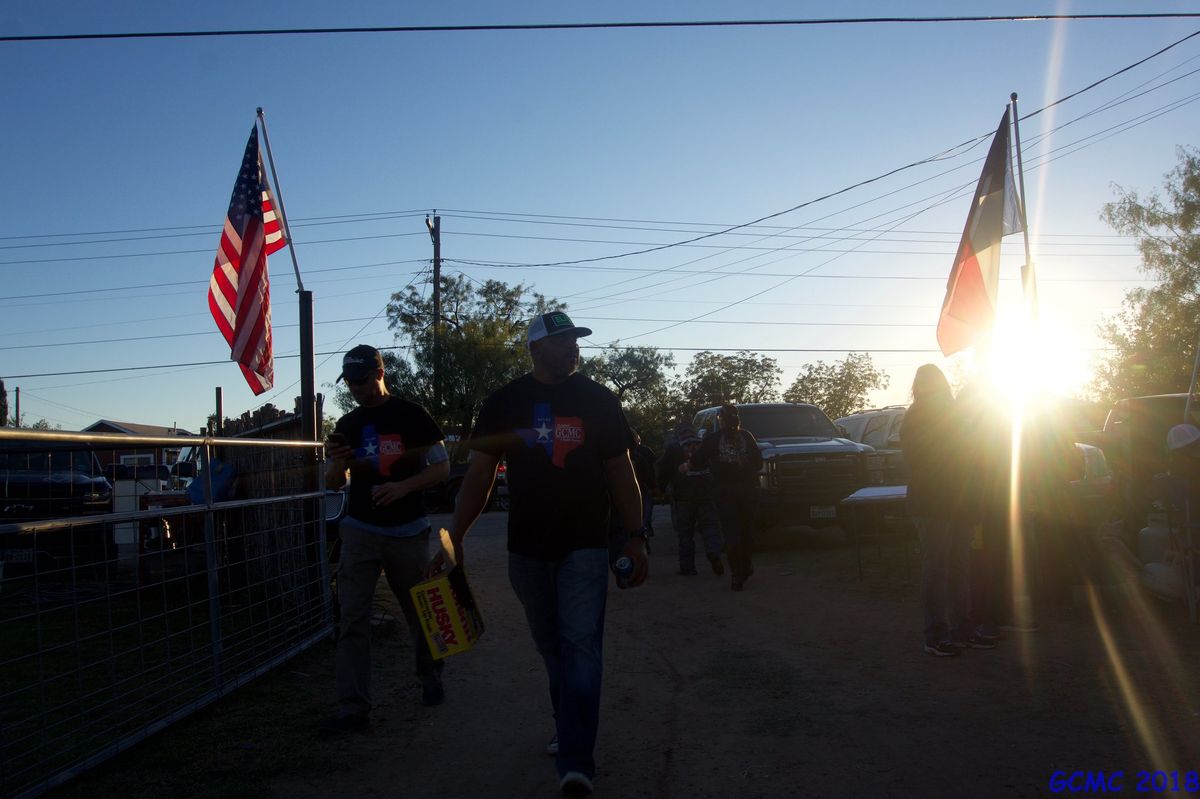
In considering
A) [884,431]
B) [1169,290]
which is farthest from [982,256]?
[1169,290]

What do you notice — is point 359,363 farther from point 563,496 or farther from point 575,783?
point 575,783

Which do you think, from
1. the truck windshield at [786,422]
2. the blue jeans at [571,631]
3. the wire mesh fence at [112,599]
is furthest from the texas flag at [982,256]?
the wire mesh fence at [112,599]

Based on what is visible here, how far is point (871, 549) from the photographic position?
43.9 ft

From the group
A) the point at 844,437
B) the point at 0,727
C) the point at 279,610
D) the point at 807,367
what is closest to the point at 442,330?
the point at 807,367

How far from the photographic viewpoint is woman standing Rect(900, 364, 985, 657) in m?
6.57

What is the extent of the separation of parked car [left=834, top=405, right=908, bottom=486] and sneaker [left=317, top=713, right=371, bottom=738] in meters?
10.8

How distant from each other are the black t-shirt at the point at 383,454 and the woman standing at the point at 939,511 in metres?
3.27

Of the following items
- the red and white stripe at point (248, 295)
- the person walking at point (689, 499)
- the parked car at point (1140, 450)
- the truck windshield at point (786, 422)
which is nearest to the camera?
the parked car at point (1140, 450)

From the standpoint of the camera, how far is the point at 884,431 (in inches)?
711

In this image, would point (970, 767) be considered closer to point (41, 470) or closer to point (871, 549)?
point (41, 470)

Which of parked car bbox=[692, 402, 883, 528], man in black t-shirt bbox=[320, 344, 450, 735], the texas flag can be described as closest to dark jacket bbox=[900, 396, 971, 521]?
the texas flag

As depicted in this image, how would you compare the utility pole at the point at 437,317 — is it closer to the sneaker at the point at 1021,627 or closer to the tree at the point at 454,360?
the tree at the point at 454,360

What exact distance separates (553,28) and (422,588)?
837 centimetres

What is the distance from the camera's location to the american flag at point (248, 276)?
9.62 metres
